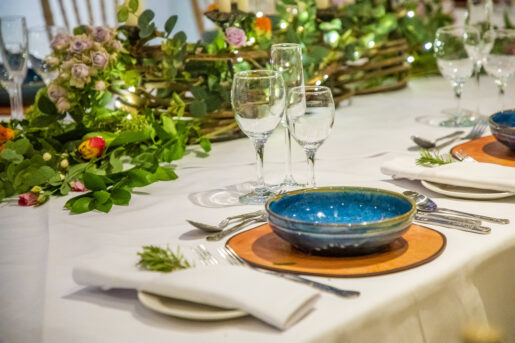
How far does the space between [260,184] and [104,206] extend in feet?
0.92

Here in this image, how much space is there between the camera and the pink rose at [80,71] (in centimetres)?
149

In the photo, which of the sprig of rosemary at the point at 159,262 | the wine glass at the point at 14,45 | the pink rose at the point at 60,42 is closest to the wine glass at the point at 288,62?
the sprig of rosemary at the point at 159,262

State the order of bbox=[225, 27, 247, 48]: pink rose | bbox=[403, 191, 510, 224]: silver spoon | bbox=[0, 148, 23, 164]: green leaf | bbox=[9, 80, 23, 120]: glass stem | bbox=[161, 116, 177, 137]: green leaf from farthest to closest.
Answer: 1. bbox=[9, 80, 23, 120]: glass stem
2. bbox=[225, 27, 247, 48]: pink rose
3. bbox=[161, 116, 177, 137]: green leaf
4. bbox=[0, 148, 23, 164]: green leaf
5. bbox=[403, 191, 510, 224]: silver spoon

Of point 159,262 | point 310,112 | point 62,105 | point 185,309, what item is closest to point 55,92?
point 62,105

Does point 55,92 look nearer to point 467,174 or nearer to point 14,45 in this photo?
point 14,45

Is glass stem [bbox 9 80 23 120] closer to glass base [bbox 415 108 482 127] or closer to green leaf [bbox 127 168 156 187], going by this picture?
green leaf [bbox 127 168 156 187]

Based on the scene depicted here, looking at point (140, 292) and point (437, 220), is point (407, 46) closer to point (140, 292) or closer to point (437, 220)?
point (437, 220)

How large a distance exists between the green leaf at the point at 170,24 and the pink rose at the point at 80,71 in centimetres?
23

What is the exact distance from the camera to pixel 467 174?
116cm

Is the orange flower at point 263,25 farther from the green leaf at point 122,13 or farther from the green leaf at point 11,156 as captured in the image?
the green leaf at point 11,156

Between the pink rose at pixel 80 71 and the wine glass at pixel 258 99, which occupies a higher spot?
the pink rose at pixel 80 71

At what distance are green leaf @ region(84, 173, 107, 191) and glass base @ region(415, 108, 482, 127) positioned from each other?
94 centimetres

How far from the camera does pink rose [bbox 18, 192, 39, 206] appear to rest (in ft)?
4.09

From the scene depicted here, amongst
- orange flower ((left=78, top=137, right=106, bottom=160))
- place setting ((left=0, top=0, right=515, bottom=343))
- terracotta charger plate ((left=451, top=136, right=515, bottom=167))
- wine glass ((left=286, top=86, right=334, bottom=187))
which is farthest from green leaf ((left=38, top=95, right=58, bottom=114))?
terracotta charger plate ((left=451, top=136, right=515, bottom=167))
